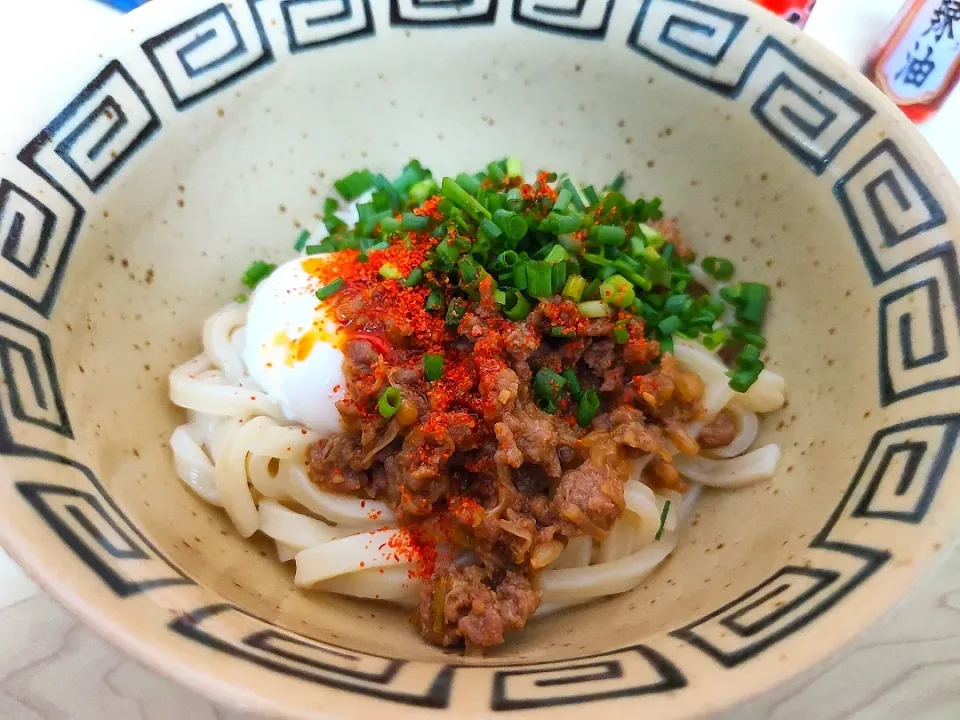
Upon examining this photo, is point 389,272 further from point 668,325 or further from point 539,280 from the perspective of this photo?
point 668,325

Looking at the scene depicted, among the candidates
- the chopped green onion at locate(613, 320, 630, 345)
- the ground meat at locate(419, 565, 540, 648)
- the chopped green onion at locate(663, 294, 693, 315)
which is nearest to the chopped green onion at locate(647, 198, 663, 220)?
the chopped green onion at locate(663, 294, 693, 315)

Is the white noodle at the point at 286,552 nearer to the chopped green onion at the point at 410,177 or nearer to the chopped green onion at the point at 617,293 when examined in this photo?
the chopped green onion at the point at 617,293

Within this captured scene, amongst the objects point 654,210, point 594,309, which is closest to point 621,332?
point 594,309

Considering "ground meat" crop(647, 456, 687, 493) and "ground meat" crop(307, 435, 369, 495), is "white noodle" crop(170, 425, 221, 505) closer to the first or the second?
"ground meat" crop(307, 435, 369, 495)

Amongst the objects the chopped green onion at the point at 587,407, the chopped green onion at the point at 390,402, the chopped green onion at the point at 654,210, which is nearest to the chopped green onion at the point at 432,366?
the chopped green onion at the point at 390,402

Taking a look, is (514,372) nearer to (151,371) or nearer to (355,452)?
(355,452)

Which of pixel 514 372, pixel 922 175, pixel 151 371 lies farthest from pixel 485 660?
pixel 922 175
